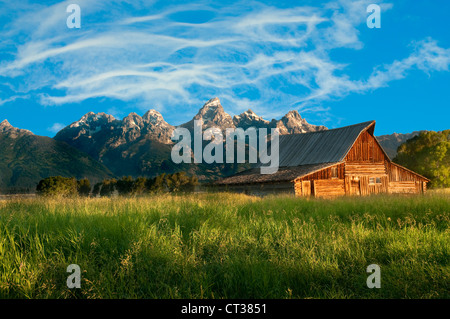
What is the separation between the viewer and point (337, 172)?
32781 mm

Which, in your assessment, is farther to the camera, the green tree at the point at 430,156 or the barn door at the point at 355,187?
the green tree at the point at 430,156

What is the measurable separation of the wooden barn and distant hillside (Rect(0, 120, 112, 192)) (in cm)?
12836

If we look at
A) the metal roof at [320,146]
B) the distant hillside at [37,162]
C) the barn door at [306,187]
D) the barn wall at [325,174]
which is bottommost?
the barn door at [306,187]

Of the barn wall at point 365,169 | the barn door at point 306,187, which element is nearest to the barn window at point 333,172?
the barn wall at point 365,169

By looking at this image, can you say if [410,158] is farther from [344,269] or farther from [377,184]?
[344,269]

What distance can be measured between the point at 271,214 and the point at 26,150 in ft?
621

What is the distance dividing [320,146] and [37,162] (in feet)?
507

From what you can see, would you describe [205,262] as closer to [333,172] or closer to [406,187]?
[333,172]

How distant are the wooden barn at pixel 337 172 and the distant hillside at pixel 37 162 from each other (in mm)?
128364

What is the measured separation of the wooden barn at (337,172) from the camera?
31484 millimetres

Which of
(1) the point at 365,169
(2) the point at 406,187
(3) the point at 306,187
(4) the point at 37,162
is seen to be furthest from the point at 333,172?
(4) the point at 37,162

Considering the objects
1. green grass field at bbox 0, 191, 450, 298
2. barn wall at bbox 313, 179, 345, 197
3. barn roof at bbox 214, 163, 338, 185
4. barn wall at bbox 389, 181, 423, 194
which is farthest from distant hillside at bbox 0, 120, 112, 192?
green grass field at bbox 0, 191, 450, 298

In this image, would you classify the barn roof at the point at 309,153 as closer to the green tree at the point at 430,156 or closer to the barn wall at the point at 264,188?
the barn wall at the point at 264,188
